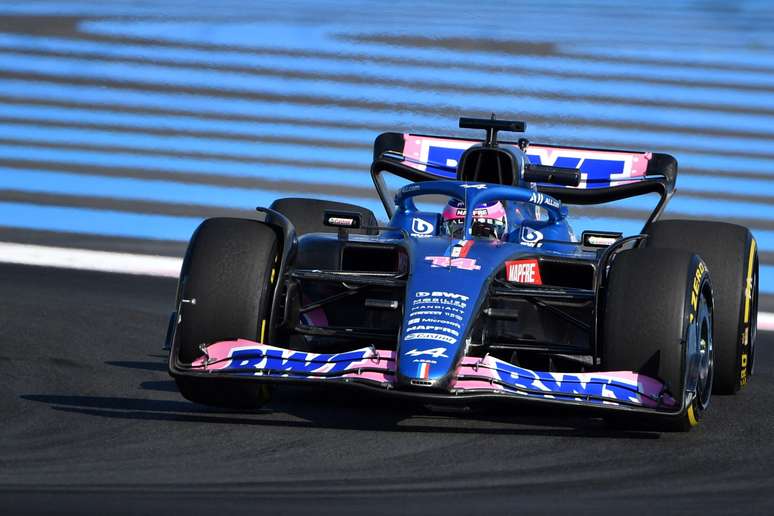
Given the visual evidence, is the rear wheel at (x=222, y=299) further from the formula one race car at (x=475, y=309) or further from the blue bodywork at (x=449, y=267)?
the blue bodywork at (x=449, y=267)

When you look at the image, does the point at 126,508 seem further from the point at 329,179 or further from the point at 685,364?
the point at 329,179

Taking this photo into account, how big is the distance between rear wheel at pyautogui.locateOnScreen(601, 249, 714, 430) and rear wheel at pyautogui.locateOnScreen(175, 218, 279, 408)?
1618 mm

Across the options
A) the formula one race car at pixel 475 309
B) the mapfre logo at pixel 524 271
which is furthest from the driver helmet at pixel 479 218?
the mapfre logo at pixel 524 271

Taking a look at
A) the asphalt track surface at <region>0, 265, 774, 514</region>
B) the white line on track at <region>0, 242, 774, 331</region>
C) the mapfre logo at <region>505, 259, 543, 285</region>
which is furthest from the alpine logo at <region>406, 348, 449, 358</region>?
the white line on track at <region>0, 242, 774, 331</region>

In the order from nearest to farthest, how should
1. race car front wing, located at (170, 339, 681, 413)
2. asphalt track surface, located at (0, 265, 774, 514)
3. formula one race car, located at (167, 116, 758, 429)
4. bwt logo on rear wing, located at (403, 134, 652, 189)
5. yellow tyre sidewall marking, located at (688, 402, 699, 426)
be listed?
asphalt track surface, located at (0, 265, 774, 514), race car front wing, located at (170, 339, 681, 413), formula one race car, located at (167, 116, 758, 429), yellow tyre sidewall marking, located at (688, 402, 699, 426), bwt logo on rear wing, located at (403, 134, 652, 189)

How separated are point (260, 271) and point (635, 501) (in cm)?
246

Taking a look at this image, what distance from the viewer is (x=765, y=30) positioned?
22.6 metres

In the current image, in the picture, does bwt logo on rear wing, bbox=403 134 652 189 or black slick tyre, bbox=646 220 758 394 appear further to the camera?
bwt logo on rear wing, bbox=403 134 652 189

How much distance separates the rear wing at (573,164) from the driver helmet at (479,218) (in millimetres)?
1329

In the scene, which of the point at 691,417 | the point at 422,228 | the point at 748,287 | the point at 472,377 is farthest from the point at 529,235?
the point at 472,377

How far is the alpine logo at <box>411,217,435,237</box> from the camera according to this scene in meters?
8.65

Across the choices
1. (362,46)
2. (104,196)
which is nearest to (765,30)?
(362,46)

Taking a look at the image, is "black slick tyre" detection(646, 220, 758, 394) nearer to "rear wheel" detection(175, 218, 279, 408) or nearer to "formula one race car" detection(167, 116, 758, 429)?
"formula one race car" detection(167, 116, 758, 429)

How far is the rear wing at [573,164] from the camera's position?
32.4ft
